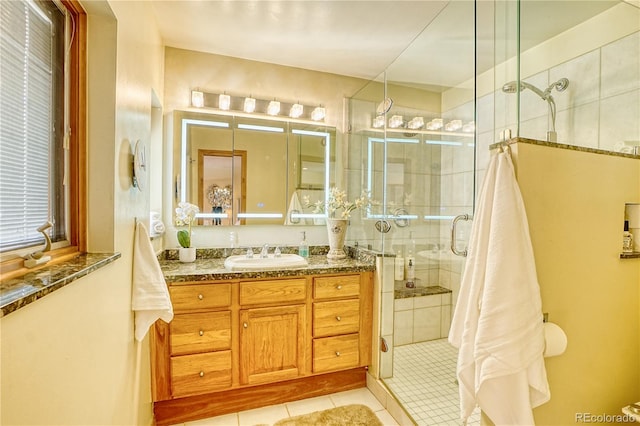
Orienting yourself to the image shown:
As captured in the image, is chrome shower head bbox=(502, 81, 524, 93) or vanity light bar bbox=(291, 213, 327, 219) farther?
vanity light bar bbox=(291, 213, 327, 219)

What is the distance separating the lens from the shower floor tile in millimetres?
1813

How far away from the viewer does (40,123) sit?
3.08 ft

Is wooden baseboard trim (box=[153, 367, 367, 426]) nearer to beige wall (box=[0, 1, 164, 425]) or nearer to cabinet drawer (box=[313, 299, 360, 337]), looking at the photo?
beige wall (box=[0, 1, 164, 425])

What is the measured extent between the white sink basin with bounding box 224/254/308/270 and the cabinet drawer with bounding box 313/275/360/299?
18 centimetres

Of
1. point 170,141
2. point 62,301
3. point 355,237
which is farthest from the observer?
point 355,237

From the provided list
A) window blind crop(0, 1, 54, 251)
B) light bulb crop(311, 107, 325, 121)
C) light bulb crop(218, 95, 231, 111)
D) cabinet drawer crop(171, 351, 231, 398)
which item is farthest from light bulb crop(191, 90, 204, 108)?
cabinet drawer crop(171, 351, 231, 398)

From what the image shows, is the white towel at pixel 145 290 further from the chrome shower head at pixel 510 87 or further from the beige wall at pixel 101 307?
the chrome shower head at pixel 510 87

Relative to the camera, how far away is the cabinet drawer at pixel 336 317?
2053 mm

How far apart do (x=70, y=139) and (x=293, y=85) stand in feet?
6.18

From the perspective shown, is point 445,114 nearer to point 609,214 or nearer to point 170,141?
point 609,214

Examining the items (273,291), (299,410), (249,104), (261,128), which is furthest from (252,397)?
(249,104)

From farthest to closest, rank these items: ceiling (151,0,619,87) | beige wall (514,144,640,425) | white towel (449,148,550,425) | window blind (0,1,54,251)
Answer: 1. ceiling (151,0,619,87)
2. beige wall (514,144,640,425)
3. white towel (449,148,550,425)
4. window blind (0,1,54,251)

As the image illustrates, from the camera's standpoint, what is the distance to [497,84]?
1.78m

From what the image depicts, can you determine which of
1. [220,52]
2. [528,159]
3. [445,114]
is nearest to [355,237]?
[445,114]
